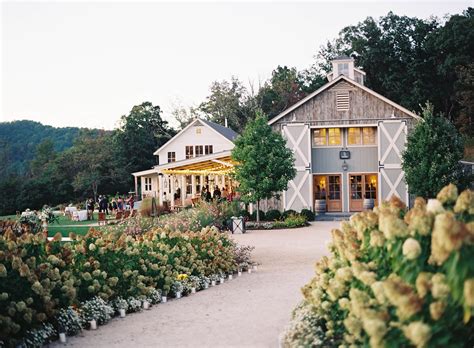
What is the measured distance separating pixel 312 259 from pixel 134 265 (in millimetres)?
5846

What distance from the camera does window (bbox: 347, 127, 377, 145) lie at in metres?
28.8

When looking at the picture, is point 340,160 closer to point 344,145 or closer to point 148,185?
point 344,145

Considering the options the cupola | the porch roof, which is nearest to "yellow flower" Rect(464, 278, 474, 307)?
the porch roof

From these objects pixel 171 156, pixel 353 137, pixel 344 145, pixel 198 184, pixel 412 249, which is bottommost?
pixel 412 249

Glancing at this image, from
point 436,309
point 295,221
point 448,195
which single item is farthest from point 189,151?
point 436,309

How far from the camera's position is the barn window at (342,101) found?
28219 millimetres

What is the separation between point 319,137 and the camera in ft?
95.3

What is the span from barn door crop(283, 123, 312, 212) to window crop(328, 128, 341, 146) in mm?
1326

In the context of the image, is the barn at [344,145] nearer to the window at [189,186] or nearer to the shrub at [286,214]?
the shrub at [286,214]

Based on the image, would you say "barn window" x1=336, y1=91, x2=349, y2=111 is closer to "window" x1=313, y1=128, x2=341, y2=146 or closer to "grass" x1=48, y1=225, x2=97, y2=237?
"window" x1=313, y1=128, x2=341, y2=146

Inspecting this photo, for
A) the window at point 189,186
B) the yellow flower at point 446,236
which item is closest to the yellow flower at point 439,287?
the yellow flower at point 446,236

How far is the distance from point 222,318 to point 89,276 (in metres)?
1.88

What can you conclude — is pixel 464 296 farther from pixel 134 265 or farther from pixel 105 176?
pixel 105 176

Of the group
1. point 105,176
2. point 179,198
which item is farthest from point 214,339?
point 105,176
